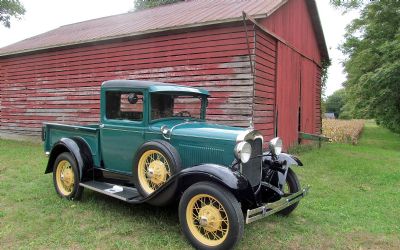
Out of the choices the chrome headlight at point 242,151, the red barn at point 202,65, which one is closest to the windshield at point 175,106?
the chrome headlight at point 242,151

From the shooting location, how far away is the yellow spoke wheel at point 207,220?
12.8ft

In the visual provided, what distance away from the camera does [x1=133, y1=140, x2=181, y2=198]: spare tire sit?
4.40 m

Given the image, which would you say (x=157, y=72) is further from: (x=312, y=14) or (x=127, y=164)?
(x=312, y=14)

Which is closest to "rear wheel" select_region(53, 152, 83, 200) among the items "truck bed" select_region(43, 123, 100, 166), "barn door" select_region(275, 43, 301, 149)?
"truck bed" select_region(43, 123, 100, 166)

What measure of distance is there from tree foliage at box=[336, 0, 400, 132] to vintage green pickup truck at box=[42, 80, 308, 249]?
18199mm

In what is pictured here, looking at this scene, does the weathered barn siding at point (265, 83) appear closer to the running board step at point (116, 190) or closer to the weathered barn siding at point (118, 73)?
the weathered barn siding at point (118, 73)

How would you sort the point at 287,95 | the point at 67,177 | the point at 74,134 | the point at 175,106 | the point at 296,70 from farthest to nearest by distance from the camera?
the point at 296,70
the point at 287,95
the point at 74,134
the point at 67,177
the point at 175,106

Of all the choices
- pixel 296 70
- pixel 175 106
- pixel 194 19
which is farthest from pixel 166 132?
pixel 296 70

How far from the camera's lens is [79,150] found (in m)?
5.58

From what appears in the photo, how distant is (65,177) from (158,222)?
195 centimetres

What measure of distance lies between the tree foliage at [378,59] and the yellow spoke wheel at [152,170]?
1902 cm

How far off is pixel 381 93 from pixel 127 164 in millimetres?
19910

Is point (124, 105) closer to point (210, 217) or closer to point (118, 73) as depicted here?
point (210, 217)

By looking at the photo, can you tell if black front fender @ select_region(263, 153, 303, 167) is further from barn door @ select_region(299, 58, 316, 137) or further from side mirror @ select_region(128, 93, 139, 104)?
barn door @ select_region(299, 58, 316, 137)
